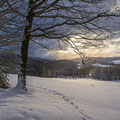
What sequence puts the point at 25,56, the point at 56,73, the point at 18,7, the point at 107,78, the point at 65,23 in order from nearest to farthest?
the point at 18,7
the point at 65,23
the point at 25,56
the point at 107,78
the point at 56,73

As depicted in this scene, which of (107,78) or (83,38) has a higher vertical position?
(83,38)

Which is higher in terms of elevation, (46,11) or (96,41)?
(46,11)

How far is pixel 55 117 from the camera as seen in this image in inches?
99.3

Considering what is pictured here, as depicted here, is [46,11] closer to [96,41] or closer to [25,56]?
[25,56]

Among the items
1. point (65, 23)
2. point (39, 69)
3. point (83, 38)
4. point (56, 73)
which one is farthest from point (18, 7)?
point (56, 73)

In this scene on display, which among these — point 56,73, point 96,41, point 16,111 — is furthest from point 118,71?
point 16,111

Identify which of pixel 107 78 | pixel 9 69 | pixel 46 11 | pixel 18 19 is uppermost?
pixel 46 11

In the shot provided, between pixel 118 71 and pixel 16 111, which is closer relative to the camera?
pixel 16 111

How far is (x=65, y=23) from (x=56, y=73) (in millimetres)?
59347

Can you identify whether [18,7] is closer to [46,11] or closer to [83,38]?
[46,11]

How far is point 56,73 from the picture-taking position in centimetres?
6375

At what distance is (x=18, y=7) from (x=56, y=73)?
6013cm

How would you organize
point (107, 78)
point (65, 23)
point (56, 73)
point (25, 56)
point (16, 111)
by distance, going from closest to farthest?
point (16, 111) < point (65, 23) < point (25, 56) < point (107, 78) < point (56, 73)

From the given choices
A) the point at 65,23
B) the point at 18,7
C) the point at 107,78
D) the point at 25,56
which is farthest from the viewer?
the point at 107,78
